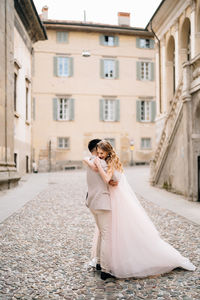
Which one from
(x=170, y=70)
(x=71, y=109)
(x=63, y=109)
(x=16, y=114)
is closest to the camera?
(x=170, y=70)

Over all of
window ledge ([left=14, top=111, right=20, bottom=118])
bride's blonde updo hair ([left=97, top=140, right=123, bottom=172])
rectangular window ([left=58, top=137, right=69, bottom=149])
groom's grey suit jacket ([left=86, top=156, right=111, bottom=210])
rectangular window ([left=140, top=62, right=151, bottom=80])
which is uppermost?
rectangular window ([left=140, top=62, right=151, bottom=80])

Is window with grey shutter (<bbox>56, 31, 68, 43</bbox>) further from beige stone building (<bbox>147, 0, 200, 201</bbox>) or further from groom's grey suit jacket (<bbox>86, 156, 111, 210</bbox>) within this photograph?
groom's grey suit jacket (<bbox>86, 156, 111, 210</bbox>)

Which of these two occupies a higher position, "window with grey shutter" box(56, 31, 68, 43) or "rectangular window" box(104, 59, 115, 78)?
"window with grey shutter" box(56, 31, 68, 43)

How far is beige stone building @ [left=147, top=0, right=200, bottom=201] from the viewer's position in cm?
1091

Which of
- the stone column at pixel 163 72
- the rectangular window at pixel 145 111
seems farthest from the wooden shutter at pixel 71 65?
the stone column at pixel 163 72

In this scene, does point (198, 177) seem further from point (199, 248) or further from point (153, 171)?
point (199, 248)

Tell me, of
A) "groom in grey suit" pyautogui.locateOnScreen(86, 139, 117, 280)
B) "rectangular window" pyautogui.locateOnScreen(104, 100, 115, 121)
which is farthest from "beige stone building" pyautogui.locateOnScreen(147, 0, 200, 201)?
"rectangular window" pyautogui.locateOnScreen(104, 100, 115, 121)

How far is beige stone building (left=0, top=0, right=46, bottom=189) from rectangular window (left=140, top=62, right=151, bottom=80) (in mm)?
10971

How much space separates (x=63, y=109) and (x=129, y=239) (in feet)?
86.3

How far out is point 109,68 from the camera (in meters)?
30.6

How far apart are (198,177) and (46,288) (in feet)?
26.3

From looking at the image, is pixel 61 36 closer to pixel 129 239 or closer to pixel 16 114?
pixel 16 114

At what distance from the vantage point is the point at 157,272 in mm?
4062

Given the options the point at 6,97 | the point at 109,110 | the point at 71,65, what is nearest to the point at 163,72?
the point at 6,97
